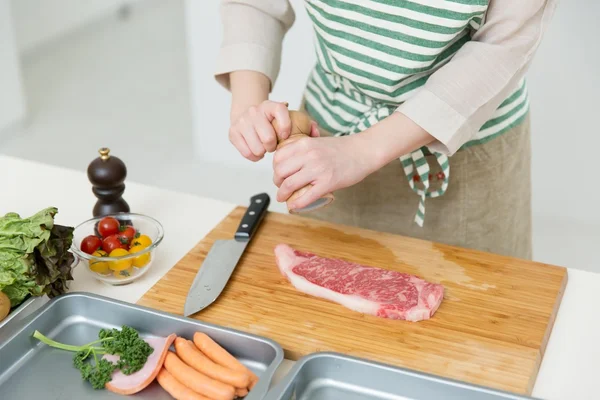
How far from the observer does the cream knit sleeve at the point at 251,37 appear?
1532 millimetres

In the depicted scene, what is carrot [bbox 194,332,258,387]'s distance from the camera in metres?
1.07

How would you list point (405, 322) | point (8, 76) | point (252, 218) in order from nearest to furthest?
point (405, 322) < point (252, 218) < point (8, 76)

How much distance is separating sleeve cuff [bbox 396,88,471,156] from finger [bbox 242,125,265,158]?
0.24 metres

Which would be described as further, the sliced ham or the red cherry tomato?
the red cherry tomato

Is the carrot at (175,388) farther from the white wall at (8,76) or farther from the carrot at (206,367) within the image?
the white wall at (8,76)

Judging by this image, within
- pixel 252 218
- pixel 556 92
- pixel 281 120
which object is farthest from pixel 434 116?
pixel 556 92

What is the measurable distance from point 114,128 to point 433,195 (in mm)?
2734

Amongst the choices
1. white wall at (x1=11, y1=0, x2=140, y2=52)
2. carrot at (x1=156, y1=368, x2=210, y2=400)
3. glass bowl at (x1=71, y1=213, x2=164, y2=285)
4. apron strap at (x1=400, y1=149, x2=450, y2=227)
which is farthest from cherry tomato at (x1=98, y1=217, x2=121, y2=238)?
white wall at (x1=11, y1=0, x2=140, y2=52)

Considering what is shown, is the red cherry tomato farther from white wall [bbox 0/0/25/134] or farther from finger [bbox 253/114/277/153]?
white wall [bbox 0/0/25/134]

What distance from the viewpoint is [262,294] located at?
1259 millimetres

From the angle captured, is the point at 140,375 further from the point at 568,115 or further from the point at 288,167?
the point at 568,115

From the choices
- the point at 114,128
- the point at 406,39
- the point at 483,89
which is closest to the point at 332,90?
the point at 406,39

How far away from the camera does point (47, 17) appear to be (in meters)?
4.94

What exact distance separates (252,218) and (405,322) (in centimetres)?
38
